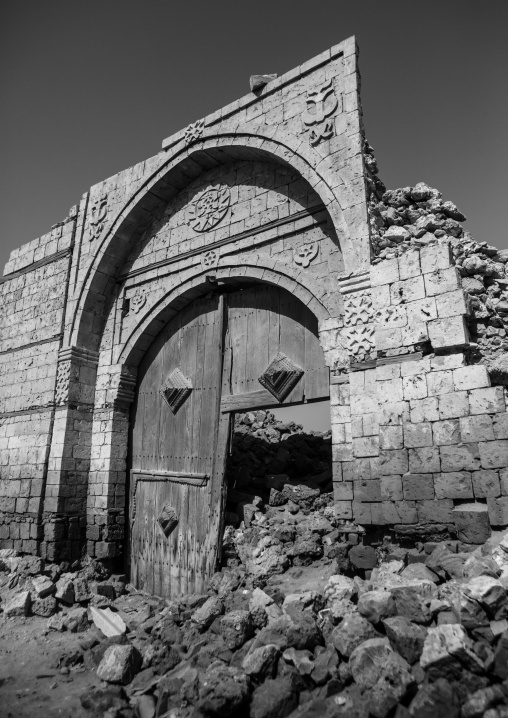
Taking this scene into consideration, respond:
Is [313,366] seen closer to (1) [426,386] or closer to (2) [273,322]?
(2) [273,322]

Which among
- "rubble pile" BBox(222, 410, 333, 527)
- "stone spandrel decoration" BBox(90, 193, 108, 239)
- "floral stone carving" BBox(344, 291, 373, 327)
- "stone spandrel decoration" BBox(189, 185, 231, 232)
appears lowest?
"rubble pile" BBox(222, 410, 333, 527)

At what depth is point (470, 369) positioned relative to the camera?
390 cm

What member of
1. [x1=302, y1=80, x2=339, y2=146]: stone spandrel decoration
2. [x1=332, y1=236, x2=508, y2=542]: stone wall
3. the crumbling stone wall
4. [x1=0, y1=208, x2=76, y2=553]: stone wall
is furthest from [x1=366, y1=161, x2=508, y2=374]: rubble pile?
→ [x1=0, y1=208, x2=76, y2=553]: stone wall

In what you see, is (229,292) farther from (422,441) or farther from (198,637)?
(198,637)

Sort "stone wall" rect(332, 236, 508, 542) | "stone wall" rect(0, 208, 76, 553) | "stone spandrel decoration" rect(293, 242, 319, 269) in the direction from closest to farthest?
"stone wall" rect(332, 236, 508, 542)
"stone spandrel decoration" rect(293, 242, 319, 269)
"stone wall" rect(0, 208, 76, 553)

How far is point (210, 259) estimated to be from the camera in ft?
21.0

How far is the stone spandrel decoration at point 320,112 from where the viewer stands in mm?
5398

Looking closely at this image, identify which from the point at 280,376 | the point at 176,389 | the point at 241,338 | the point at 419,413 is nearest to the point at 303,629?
the point at 419,413

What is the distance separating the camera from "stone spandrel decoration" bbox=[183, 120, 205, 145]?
21.6 feet

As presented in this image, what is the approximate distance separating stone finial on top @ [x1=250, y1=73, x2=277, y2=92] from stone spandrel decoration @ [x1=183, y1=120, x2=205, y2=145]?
32.5 inches

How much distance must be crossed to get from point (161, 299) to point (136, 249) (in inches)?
45.0

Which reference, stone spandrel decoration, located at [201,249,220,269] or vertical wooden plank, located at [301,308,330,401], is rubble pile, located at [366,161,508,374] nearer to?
vertical wooden plank, located at [301,308,330,401]

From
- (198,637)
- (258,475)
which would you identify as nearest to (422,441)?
(198,637)

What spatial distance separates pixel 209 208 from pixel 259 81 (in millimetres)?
1684
